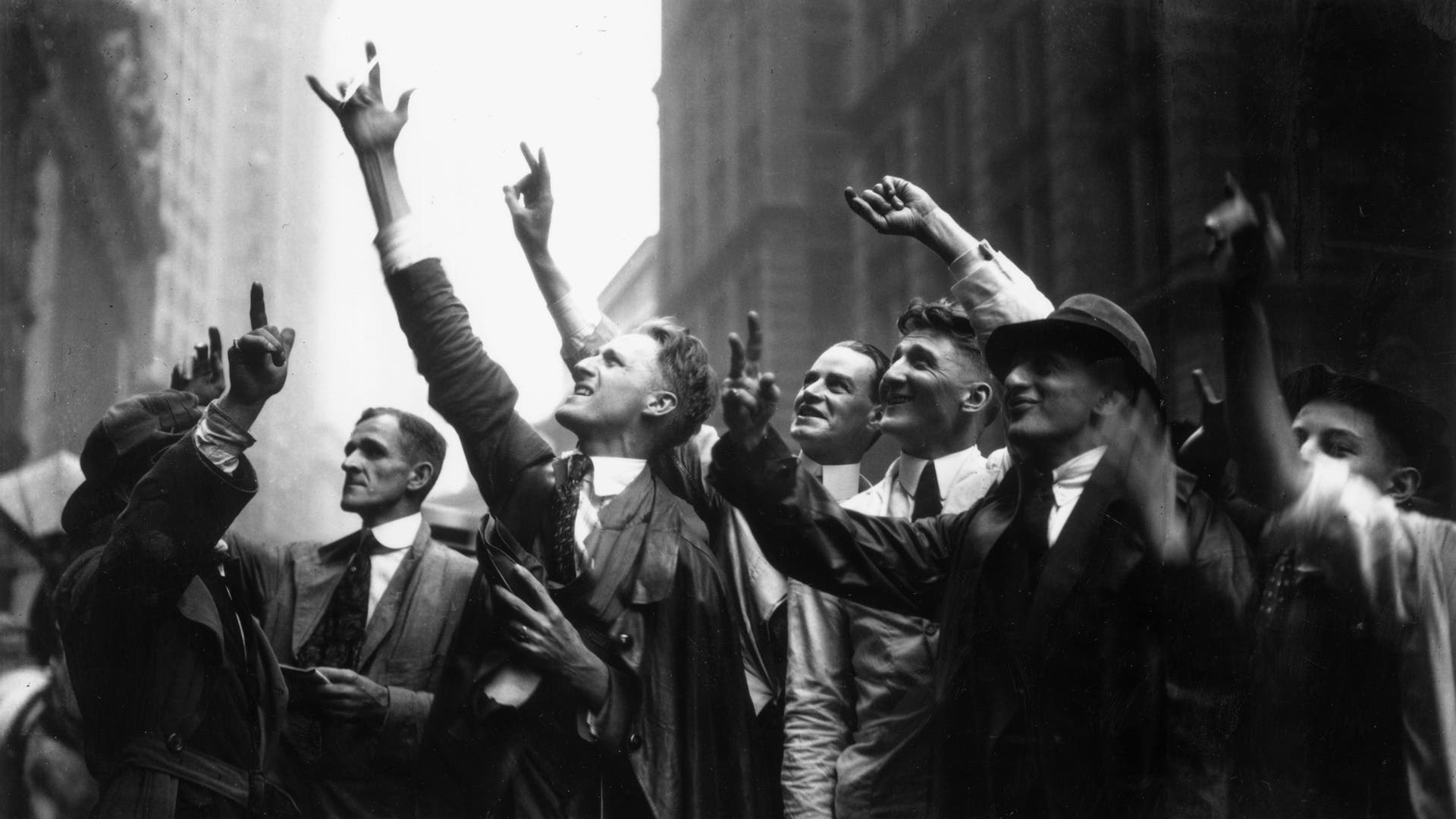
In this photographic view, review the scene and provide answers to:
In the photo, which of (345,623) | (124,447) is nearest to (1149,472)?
(345,623)

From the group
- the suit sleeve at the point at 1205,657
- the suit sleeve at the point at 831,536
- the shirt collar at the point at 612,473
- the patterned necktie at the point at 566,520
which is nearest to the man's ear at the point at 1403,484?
the suit sleeve at the point at 1205,657

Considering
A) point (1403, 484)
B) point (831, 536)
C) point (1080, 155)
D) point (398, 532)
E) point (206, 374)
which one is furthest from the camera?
point (1080, 155)

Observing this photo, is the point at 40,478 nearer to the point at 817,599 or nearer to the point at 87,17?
the point at 87,17

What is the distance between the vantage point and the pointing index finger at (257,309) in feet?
19.7

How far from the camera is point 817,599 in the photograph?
5.91 m

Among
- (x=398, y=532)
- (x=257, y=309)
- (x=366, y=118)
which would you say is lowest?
(x=398, y=532)

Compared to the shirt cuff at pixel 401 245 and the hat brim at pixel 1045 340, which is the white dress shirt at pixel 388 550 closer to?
the shirt cuff at pixel 401 245

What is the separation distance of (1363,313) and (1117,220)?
42.2 inches

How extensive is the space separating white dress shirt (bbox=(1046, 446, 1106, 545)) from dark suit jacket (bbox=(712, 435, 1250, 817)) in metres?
0.03

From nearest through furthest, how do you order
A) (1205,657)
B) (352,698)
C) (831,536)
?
(831,536), (352,698), (1205,657)

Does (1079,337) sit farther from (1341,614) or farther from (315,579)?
(315,579)

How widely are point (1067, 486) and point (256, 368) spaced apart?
268cm

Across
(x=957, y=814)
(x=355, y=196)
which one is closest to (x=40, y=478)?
(x=355, y=196)

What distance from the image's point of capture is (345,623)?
5793 millimetres
